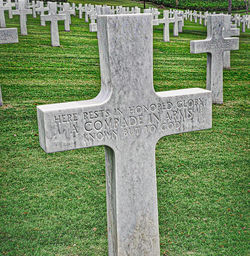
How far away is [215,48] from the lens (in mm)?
8719

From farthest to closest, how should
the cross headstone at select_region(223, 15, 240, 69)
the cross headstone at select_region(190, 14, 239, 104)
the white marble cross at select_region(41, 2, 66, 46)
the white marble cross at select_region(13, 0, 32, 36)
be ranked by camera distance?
1. the white marble cross at select_region(13, 0, 32, 36)
2. the white marble cross at select_region(41, 2, 66, 46)
3. the cross headstone at select_region(223, 15, 240, 69)
4. the cross headstone at select_region(190, 14, 239, 104)

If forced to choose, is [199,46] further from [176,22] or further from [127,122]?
[176,22]

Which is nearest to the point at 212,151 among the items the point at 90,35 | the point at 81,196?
the point at 81,196

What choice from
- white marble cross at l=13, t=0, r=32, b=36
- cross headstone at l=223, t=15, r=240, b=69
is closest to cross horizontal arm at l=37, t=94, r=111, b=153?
cross headstone at l=223, t=15, r=240, b=69

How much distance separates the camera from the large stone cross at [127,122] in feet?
9.52

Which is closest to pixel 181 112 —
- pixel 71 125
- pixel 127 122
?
pixel 127 122

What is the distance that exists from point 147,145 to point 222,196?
226 cm

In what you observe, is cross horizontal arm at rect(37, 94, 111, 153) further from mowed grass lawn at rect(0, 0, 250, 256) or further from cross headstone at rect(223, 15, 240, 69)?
cross headstone at rect(223, 15, 240, 69)

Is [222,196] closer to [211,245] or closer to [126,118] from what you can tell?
[211,245]

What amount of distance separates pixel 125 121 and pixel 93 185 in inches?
94.1

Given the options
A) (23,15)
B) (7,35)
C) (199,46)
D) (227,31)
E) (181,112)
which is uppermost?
(23,15)

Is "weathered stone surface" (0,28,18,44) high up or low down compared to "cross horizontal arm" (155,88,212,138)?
up

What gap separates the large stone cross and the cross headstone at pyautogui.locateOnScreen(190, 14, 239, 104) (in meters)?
→ 5.32

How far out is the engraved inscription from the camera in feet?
9.69
